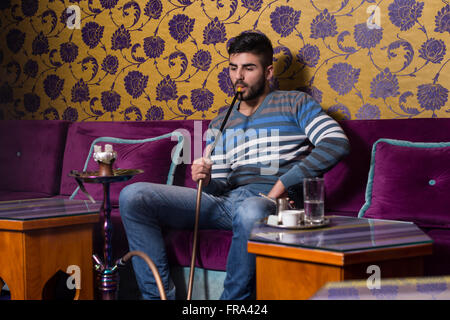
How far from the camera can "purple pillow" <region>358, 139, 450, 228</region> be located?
1.83 meters

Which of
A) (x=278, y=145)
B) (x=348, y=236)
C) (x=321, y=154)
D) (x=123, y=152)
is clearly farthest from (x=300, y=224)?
(x=123, y=152)

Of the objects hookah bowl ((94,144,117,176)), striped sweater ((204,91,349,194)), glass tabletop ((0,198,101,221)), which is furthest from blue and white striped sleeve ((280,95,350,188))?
glass tabletop ((0,198,101,221))

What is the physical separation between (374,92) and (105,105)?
5.42ft

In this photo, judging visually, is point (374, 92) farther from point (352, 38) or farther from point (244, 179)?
point (244, 179)

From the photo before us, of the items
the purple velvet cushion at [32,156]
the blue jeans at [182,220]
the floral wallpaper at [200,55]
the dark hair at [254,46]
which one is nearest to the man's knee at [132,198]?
the blue jeans at [182,220]

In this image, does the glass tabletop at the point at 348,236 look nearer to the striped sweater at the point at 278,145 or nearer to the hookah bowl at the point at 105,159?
the striped sweater at the point at 278,145

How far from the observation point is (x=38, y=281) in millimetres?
1729

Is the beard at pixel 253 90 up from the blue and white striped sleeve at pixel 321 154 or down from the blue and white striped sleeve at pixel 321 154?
up

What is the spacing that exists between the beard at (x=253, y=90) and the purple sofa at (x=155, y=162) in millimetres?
382

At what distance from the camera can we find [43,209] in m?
1.91

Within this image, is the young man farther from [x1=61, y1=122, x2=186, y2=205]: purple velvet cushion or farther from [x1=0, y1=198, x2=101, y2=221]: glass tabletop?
[x1=61, y1=122, x2=186, y2=205]: purple velvet cushion

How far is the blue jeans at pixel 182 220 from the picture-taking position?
166 centimetres

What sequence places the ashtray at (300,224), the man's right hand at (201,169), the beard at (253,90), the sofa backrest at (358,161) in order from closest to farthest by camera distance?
the ashtray at (300,224) < the man's right hand at (201,169) < the sofa backrest at (358,161) < the beard at (253,90)

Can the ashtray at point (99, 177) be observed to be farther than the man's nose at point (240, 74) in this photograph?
No
